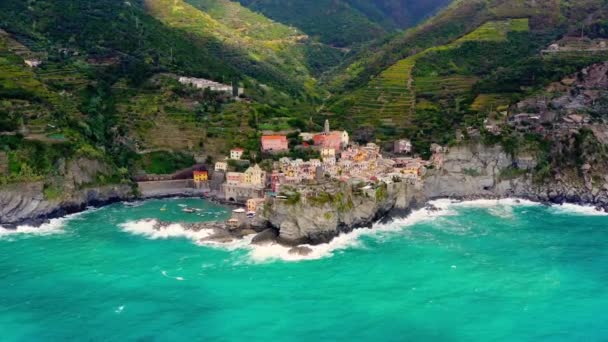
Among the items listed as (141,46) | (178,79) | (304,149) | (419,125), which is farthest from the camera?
(141,46)

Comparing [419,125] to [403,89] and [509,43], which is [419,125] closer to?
[403,89]

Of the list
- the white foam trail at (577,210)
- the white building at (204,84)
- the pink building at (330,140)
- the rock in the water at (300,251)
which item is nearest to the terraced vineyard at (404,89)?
the pink building at (330,140)

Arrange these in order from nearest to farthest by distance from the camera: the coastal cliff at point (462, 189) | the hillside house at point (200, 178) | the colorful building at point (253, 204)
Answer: the coastal cliff at point (462, 189), the colorful building at point (253, 204), the hillside house at point (200, 178)

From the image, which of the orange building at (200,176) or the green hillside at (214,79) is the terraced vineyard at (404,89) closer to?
the green hillside at (214,79)

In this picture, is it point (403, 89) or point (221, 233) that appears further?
point (403, 89)

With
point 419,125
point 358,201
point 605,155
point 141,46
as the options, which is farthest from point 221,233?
point 141,46

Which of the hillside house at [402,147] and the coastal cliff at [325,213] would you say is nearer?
the coastal cliff at [325,213]

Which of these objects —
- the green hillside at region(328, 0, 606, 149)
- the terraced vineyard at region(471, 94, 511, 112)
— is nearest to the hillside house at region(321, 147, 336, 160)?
the green hillside at region(328, 0, 606, 149)
